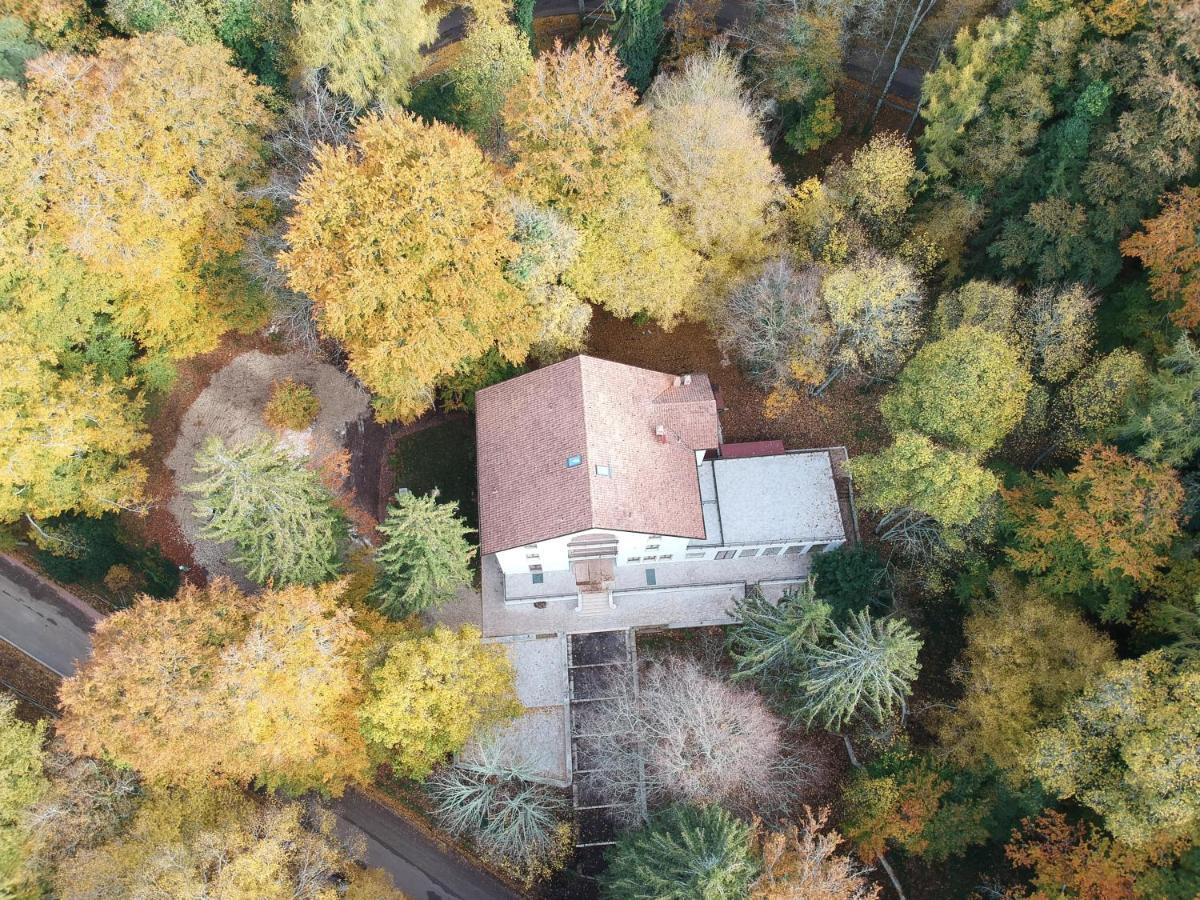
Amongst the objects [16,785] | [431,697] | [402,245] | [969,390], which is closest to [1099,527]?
[969,390]

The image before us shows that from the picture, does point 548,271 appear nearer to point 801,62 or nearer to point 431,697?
point 801,62

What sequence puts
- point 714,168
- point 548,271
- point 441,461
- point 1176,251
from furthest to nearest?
point 441,461
point 548,271
point 714,168
point 1176,251

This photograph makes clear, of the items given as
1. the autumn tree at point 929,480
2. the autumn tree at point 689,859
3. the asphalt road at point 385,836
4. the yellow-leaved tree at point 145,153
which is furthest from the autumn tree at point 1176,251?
the yellow-leaved tree at point 145,153

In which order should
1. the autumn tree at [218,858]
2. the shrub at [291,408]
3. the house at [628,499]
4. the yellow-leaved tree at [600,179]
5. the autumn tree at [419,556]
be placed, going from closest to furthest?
1. the autumn tree at [218,858]
2. the autumn tree at [419,556]
3. the house at [628,499]
4. the yellow-leaved tree at [600,179]
5. the shrub at [291,408]

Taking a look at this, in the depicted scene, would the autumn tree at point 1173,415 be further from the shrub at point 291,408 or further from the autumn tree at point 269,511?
the shrub at point 291,408

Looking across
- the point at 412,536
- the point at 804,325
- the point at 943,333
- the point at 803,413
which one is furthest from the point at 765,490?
the point at 412,536

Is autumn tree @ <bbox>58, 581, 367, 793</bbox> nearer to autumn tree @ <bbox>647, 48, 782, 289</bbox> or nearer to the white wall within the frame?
the white wall
